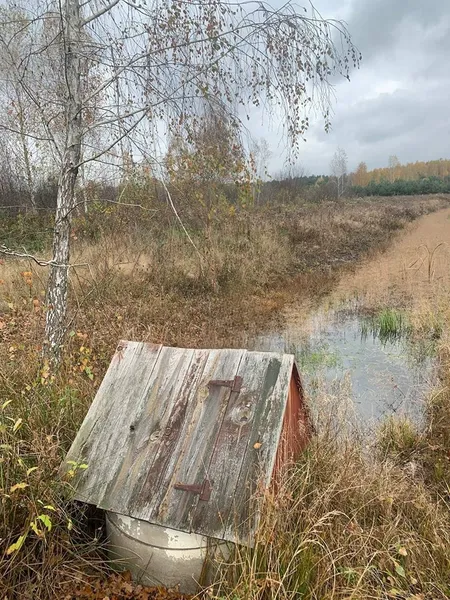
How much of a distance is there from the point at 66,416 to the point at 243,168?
2.61 m

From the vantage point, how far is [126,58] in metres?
3.36

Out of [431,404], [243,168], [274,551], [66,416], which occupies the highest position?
[243,168]

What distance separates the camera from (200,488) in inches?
93.7

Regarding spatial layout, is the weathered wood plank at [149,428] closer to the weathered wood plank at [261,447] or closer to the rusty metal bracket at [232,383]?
the rusty metal bracket at [232,383]

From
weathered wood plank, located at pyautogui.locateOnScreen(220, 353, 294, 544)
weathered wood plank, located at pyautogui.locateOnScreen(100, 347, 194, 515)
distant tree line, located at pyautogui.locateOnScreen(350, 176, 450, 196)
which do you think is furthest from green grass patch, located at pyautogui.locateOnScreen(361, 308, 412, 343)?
distant tree line, located at pyautogui.locateOnScreen(350, 176, 450, 196)

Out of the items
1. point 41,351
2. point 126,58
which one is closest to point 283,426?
point 41,351

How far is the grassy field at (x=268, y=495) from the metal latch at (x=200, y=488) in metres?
0.35

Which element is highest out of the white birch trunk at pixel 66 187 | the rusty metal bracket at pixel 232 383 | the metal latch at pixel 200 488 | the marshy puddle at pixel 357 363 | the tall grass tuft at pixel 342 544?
the white birch trunk at pixel 66 187

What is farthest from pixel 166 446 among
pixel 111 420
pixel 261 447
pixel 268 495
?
pixel 268 495

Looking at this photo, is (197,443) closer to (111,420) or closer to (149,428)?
(149,428)

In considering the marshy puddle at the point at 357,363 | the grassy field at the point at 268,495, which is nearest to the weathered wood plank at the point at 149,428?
the grassy field at the point at 268,495

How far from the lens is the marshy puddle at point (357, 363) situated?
220 inches

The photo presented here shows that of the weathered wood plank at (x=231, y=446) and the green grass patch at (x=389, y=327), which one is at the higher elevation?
the weathered wood plank at (x=231, y=446)

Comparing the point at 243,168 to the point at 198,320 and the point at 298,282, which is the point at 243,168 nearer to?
the point at 198,320
